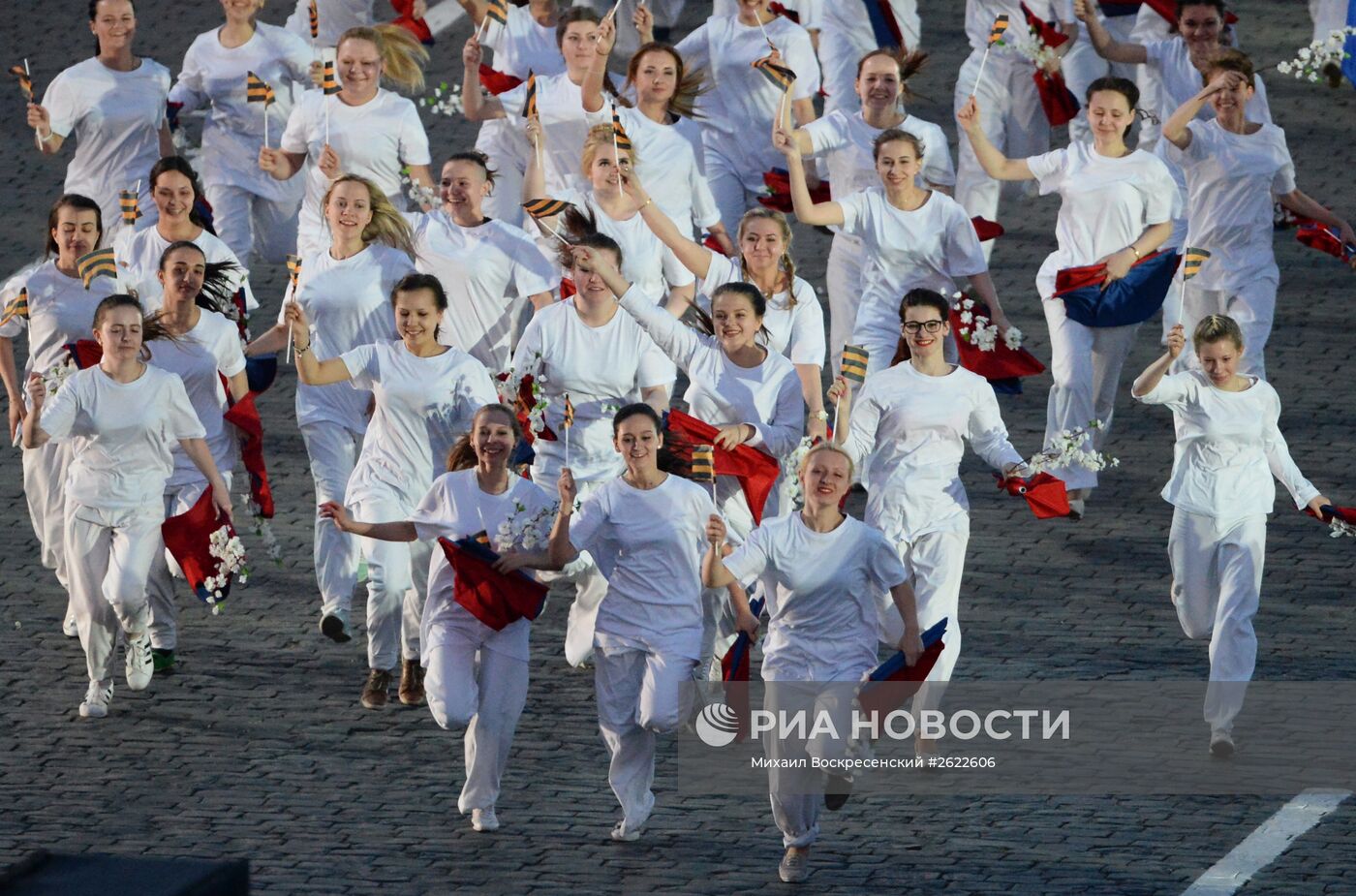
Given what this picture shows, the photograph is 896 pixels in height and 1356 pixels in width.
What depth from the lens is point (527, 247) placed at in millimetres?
14617

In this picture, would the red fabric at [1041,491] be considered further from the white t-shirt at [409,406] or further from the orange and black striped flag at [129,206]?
the orange and black striped flag at [129,206]

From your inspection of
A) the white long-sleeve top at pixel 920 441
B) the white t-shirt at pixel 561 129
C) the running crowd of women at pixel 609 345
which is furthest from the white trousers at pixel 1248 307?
the white t-shirt at pixel 561 129

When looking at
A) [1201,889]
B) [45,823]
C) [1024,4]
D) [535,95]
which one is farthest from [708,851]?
[1024,4]

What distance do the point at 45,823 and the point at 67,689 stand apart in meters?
1.88

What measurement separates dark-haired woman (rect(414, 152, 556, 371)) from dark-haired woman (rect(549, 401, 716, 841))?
2.82 meters

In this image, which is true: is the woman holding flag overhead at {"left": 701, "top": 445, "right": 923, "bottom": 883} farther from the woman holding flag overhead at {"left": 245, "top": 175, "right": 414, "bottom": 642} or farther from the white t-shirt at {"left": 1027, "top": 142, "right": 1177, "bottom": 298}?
the white t-shirt at {"left": 1027, "top": 142, "right": 1177, "bottom": 298}

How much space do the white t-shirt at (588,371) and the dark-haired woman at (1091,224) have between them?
276 centimetres

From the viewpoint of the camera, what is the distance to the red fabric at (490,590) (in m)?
11.8

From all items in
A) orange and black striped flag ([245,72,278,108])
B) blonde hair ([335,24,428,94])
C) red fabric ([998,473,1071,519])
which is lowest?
red fabric ([998,473,1071,519])

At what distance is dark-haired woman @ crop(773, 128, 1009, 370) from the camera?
48.3 feet

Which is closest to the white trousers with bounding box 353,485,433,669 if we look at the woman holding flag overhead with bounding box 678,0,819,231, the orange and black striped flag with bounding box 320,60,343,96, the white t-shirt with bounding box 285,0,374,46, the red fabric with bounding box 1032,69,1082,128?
the orange and black striped flag with bounding box 320,60,343,96

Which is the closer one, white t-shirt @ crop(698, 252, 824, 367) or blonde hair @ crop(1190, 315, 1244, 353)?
blonde hair @ crop(1190, 315, 1244, 353)

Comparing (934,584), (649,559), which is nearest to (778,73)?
(934,584)

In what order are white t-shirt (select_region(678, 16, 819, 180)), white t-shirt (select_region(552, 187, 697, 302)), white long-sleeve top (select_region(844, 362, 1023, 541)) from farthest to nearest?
white t-shirt (select_region(678, 16, 819, 180)), white t-shirt (select_region(552, 187, 697, 302)), white long-sleeve top (select_region(844, 362, 1023, 541))
